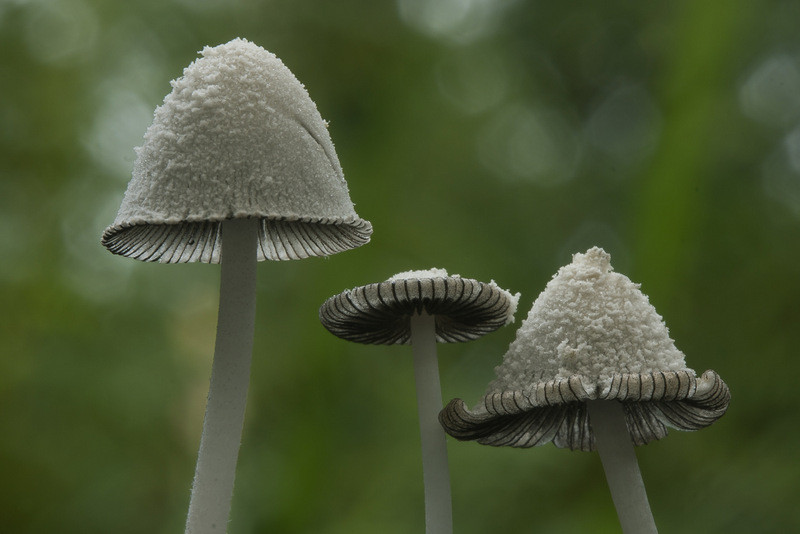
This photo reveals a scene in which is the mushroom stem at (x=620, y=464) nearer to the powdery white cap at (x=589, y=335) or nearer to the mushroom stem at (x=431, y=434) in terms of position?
the powdery white cap at (x=589, y=335)

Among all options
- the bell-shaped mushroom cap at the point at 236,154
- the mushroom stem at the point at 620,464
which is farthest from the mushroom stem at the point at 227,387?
the mushroom stem at the point at 620,464

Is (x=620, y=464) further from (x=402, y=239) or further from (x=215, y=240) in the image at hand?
(x=402, y=239)

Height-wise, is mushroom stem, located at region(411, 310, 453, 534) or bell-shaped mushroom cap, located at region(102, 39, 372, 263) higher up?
bell-shaped mushroom cap, located at region(102, 39, 372, 263)

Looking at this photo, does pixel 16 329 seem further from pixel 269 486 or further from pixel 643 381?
pixel 643 381

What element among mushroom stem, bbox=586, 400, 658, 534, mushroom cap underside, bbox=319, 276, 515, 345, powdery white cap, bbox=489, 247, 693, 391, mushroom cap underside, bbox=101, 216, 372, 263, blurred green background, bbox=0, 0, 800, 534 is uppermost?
blurred green background, bbox=0, 0, 800, 534

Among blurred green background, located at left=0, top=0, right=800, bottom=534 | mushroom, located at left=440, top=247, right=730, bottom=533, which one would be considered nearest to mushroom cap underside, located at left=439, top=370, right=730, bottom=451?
mushroom, located at left=440, top=247, right=730, bottom=533

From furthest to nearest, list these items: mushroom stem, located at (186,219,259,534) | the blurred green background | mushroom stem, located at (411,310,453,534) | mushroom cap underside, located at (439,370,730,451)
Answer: the blurred green background < mushroom stem, located at (411,310,453,534) < mushroom stem, located at (186,219,259,534) < mushroom cap underside, located at (439,370,730,451)

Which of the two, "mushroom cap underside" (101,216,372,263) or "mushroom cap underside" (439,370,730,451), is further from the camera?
"mushroom cap underside" (101,216,372,263)

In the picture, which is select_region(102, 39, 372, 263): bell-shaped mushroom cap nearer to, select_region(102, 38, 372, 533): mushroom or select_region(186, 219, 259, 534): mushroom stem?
select_region(102, 38, 372, 533): mushroom

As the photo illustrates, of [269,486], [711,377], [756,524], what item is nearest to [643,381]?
[711,377]
